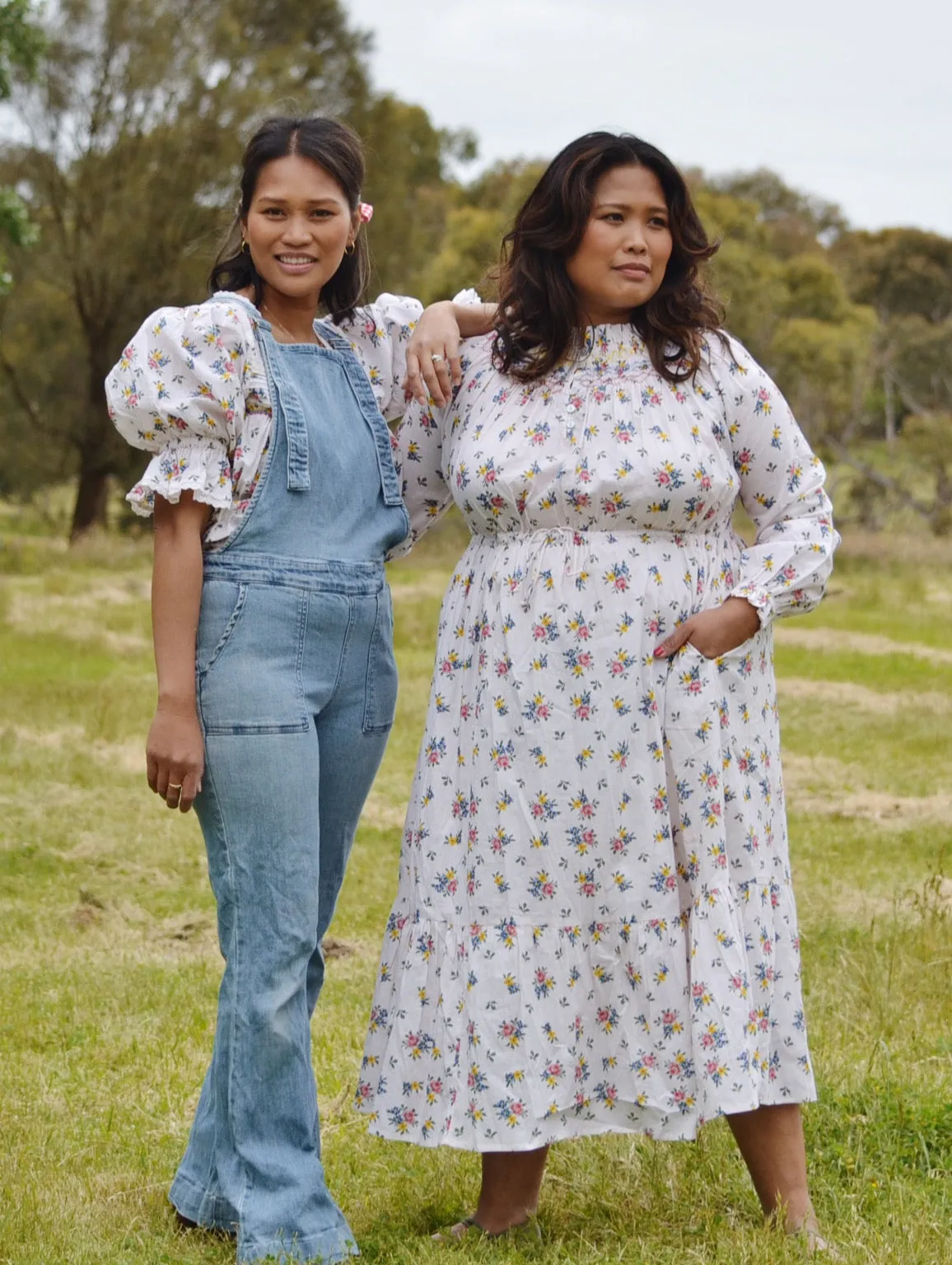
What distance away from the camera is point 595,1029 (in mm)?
3096

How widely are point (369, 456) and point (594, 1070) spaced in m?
1.21

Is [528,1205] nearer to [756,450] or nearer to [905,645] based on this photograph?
[756,450]

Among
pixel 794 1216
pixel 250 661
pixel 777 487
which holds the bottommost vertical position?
pixel 794 1216

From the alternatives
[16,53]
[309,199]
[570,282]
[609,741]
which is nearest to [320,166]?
[309,199]

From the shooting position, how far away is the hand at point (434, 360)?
3258 mm

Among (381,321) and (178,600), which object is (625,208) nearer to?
(381,321)

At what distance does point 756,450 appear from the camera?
3221 millimetres

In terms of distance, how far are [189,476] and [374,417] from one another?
18.2 inches

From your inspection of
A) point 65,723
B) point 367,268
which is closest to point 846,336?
point 65,723

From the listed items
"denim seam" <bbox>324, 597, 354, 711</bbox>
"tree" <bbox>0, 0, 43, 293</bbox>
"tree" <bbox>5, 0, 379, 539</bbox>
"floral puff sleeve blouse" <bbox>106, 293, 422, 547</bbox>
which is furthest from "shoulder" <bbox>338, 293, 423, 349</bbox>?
"tree" <bbox>5, 0, 379, 539</bbox>

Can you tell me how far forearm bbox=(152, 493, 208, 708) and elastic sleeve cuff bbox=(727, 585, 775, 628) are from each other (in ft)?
3.22

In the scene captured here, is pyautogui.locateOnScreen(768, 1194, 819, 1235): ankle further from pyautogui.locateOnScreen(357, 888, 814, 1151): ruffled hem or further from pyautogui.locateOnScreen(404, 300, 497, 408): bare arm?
pyautogui.locateOnScreen(404, 300, 497, 408): bare arm

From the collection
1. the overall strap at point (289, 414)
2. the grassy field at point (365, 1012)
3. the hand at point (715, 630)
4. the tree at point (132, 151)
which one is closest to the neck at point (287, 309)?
the overall strap at point (289, 414)

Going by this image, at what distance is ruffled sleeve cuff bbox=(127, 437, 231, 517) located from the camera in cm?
296
